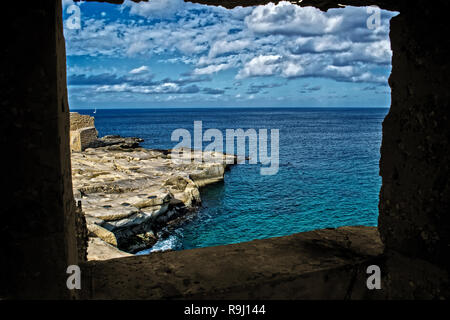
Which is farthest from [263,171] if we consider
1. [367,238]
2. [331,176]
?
[367,238]

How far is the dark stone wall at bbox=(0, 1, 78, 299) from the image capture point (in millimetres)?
1729

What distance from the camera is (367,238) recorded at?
121 inches

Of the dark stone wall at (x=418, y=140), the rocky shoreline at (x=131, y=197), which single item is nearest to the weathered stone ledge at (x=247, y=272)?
the dark stone wall at (x=418, y=140)

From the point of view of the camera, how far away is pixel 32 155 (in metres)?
1.79

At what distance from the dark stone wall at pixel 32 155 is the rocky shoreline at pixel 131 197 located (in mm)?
8457

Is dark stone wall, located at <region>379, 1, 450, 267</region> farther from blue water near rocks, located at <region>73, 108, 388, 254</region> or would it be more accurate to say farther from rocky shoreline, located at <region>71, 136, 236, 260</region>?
blue water near rocks, located at <region>73, 108, 388, 254</region>

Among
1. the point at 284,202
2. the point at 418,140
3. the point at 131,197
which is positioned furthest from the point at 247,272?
the point at 284,202

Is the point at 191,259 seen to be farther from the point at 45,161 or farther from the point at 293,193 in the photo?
the point at 293,193

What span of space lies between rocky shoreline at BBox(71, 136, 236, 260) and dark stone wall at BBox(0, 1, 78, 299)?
8.46 metres

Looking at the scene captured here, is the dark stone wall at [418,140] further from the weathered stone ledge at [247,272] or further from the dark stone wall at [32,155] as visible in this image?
the dark stone wall at [32,155]

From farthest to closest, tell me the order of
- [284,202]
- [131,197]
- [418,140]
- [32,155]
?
1. [284,202]
2. [131,197]
3. [418,140]
4. [32,155]

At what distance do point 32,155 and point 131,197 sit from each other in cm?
1714

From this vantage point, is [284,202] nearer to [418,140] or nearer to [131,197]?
[131,197]
